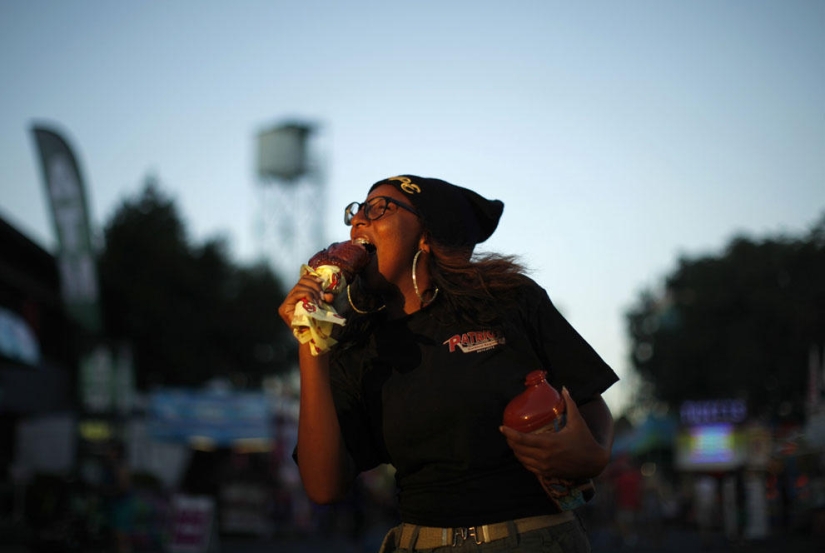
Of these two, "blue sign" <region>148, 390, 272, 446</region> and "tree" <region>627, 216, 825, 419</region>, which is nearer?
"blue sign" <region>148, 390, 272, 446</region>

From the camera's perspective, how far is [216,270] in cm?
3897

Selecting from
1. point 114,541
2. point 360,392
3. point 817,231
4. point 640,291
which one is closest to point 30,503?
point 114,541

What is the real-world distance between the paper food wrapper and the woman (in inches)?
1.1

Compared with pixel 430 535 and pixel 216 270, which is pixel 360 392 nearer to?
pixel 430 535

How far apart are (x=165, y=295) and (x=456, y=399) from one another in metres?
35.4

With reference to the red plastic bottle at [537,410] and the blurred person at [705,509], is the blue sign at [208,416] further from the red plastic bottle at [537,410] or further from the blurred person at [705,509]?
the red plastic bottle at [537,410]

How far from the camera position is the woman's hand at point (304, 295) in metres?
2.64

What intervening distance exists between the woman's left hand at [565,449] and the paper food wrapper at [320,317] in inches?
21.2

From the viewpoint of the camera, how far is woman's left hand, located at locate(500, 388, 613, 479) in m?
2.46

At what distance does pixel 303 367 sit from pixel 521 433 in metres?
0.68

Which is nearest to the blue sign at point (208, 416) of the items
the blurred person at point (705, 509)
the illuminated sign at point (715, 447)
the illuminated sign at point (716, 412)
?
the blurred person at point (705, 509)

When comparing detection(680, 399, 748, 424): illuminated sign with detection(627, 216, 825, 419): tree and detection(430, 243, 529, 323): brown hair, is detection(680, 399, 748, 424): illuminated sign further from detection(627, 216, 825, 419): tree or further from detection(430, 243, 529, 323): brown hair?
detection(430, 243, 529, 323): brown hair

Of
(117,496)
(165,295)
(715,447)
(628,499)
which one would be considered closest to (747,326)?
(715,447)

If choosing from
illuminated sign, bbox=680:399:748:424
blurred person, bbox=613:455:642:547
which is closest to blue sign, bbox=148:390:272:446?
blurred person, bbox=613:455:642:547
